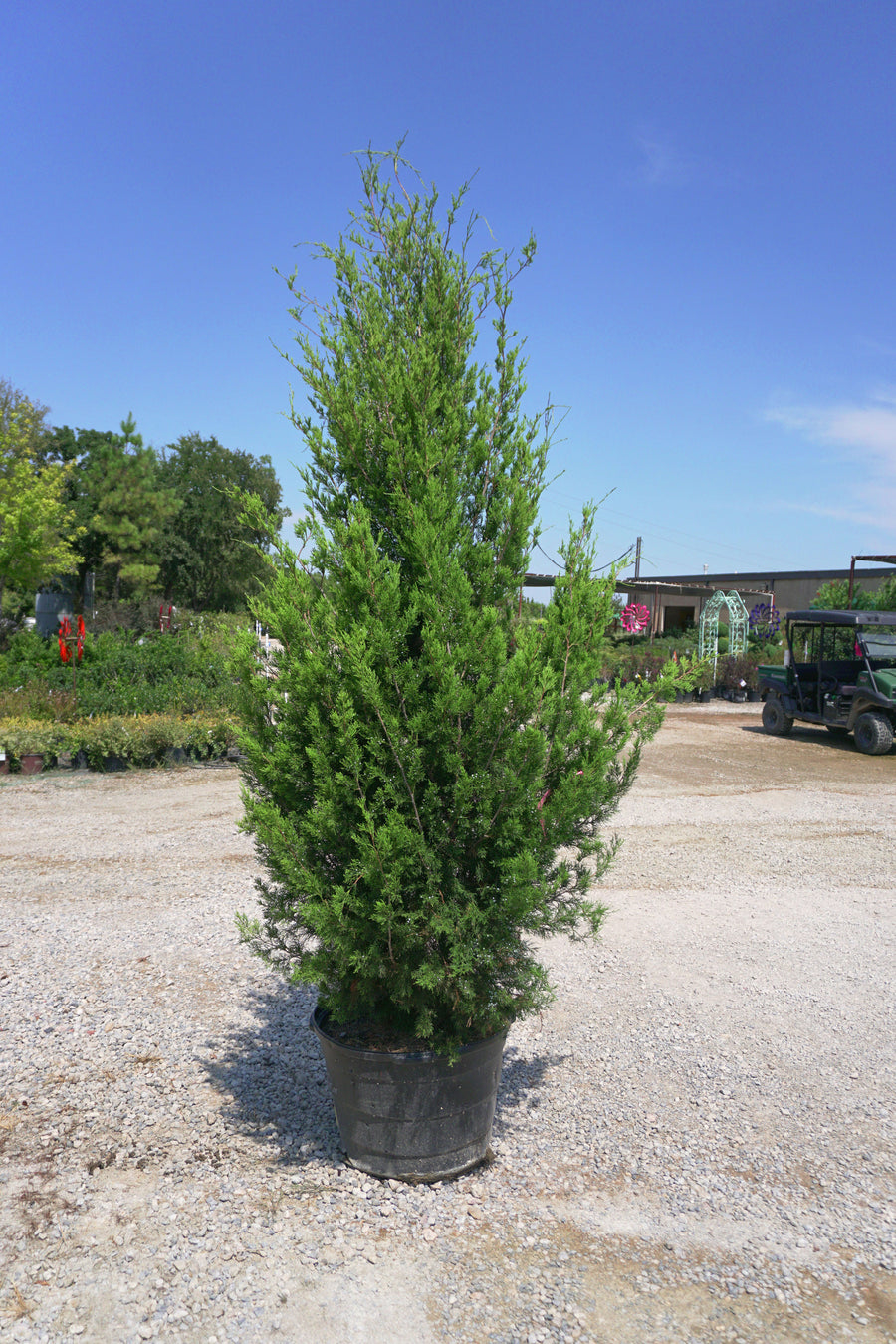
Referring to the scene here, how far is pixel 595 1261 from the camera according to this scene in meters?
2.56

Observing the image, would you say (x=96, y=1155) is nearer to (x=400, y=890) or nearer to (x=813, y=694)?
(x=400, y=890)

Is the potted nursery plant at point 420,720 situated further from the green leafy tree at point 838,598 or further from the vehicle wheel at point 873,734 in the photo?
the green leafy tree at point 838,598

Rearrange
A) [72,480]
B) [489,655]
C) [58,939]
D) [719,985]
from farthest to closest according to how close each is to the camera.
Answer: [72,480] → [58,939] → [719,985] → [489,655]

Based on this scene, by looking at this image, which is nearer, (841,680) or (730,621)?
(841,680)

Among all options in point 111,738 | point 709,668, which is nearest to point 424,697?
point 111,738

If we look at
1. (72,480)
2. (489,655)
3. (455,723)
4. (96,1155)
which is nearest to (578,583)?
(489,655)

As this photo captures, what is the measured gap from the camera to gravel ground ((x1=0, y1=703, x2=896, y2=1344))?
7.76 feet

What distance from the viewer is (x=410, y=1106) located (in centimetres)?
287

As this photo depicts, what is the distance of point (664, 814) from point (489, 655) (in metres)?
7.04

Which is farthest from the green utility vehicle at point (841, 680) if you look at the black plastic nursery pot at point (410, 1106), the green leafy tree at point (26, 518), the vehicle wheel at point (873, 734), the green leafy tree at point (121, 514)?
the green leafy tree at point (121, 514)

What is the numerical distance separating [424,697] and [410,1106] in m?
1.43

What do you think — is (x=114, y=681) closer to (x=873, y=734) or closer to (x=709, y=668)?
(x=873, y=734)

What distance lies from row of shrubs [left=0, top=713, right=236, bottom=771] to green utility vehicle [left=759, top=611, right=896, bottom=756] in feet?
31.4

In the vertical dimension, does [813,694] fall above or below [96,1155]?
above
